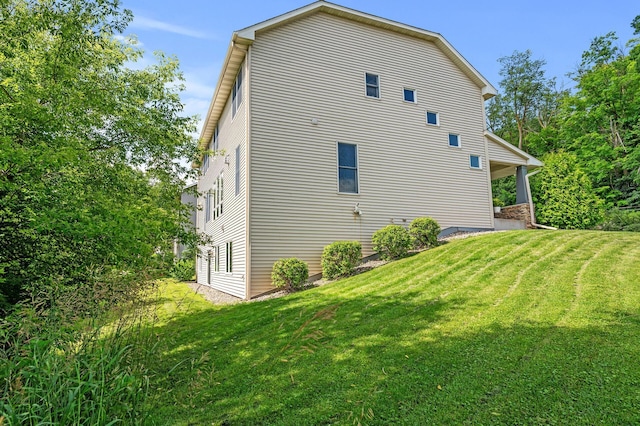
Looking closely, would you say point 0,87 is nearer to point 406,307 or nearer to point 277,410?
point 277,410

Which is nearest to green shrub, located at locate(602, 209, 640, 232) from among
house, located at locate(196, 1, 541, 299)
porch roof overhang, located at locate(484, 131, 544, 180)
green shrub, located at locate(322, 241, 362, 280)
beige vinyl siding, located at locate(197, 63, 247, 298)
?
porch roof overhang, located at locate(484, 131, 544, 180)

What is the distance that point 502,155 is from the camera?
46.2ft

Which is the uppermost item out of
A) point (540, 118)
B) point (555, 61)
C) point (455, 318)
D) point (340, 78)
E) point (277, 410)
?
point (555, 61)

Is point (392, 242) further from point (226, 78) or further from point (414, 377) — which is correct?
point (226, 78)

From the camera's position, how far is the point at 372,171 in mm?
11195

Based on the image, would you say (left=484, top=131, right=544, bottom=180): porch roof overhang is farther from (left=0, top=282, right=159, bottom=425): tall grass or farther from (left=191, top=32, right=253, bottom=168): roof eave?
(left=0, top=282, right=159, bottom=425): tall grass

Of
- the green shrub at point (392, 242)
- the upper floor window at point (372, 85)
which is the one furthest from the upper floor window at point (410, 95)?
the green shrub at point (392, 242)

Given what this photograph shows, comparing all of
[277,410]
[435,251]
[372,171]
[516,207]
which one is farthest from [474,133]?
[277,410]

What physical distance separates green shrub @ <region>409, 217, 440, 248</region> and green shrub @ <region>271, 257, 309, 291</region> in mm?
3434

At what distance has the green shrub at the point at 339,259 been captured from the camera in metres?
9.20

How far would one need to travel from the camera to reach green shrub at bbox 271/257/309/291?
8883 mm

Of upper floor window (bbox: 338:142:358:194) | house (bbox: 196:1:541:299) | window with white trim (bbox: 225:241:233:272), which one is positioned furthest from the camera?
window with white trim (bbox: 225:241:233:272)

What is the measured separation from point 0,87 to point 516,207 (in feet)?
51.8

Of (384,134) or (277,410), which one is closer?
(277,410)
